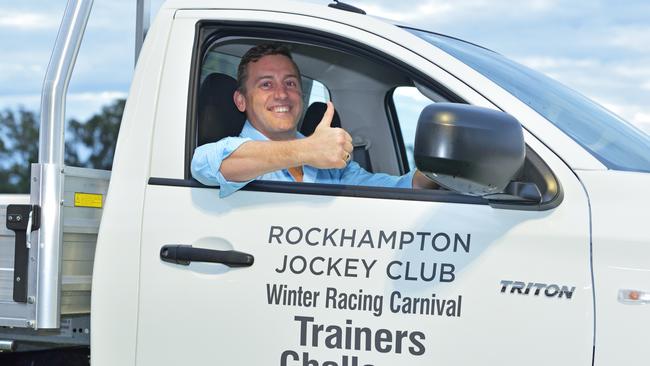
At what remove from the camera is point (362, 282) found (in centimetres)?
Result: 285

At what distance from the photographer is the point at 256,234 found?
116 inches

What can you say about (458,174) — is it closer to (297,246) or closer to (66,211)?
(297,246)

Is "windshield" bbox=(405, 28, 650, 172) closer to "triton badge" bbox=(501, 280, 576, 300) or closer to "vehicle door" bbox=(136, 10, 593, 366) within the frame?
"vehicle door" bbox=(136, 10, 593, 366)

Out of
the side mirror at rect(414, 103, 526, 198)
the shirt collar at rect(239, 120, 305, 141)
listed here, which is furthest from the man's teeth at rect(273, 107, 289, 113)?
the side mirror at rect(414, 103, 526, 198)

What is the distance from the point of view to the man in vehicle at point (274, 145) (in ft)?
9.60

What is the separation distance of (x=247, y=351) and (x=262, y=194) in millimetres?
468

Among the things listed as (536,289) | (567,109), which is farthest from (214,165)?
(567,109)

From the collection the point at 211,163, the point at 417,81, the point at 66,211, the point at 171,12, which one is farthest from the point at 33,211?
the point at 417,81

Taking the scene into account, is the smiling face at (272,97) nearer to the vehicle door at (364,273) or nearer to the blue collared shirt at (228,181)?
the blue collared shirt at (228,181)

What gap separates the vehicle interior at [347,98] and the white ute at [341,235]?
0.12 meters

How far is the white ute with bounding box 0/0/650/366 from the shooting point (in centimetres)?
269

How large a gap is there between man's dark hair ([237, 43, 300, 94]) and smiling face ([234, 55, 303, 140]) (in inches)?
0.5

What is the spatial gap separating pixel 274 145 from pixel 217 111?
1.78 ft

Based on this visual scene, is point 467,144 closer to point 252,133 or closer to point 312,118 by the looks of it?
point 252,133
